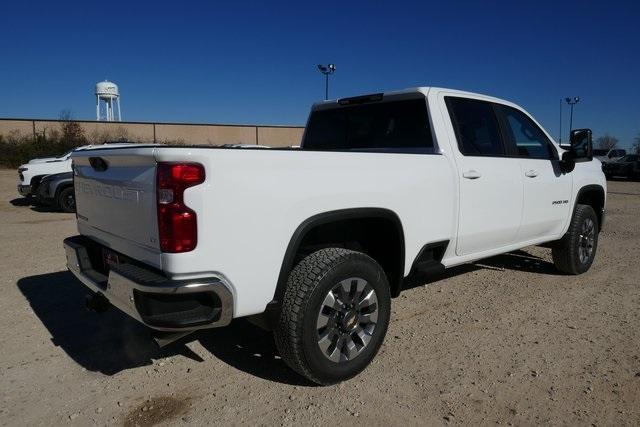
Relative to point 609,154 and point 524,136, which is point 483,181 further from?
point 609,154

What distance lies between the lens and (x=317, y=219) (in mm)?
2861

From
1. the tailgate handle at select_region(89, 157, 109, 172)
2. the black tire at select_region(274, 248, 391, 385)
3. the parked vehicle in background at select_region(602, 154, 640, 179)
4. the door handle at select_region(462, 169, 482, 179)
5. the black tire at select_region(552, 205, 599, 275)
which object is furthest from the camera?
the parked vehicle in background at select_region(602, 154, 640, 179)

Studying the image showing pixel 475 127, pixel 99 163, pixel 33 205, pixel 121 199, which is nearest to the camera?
pixel 121 199

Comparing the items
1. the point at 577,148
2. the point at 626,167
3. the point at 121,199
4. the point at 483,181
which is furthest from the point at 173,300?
the point at 626,167

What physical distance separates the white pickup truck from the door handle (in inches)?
0.6

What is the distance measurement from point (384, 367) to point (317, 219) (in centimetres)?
126

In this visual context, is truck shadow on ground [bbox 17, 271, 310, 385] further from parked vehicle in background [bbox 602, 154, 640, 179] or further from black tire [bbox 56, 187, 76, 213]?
parked vehicle in background [bbox 602, 154, 640, 179]

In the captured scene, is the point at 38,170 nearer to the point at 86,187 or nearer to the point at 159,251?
the point at 86,187

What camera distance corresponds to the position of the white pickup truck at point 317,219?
2447mm

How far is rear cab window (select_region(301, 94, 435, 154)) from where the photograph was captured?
4035 millimetres

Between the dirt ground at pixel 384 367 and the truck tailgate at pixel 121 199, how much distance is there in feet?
3.12

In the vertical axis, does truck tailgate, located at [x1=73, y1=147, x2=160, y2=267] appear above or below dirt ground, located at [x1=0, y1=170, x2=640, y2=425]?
above

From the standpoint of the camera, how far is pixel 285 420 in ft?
8.98

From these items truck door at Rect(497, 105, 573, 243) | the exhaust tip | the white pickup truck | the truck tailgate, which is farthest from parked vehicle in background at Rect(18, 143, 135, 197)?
truck door at Rect(497, 105, 573, 243)
